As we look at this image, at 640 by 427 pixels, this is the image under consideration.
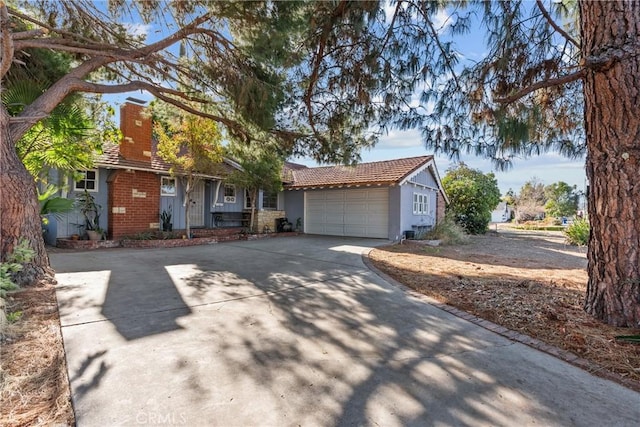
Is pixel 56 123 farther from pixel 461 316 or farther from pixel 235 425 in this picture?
pixel 461 316

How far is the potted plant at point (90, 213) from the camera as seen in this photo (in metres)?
10.7

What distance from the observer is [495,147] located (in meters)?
5.39

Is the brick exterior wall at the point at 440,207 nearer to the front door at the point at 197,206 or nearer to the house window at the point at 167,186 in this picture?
the front door at the point at 197,206

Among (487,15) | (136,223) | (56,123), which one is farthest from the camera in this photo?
(136,223)

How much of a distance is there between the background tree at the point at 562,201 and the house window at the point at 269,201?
101 ft

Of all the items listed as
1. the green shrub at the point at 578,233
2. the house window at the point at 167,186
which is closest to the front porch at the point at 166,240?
the house window at the point at 167,186

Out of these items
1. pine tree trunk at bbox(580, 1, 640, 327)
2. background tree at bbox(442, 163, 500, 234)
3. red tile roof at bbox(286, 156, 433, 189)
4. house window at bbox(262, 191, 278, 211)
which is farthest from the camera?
background tree at bbox(442, 163, 500, 234)

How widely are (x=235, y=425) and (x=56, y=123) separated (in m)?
7.17

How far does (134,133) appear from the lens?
12.1 m

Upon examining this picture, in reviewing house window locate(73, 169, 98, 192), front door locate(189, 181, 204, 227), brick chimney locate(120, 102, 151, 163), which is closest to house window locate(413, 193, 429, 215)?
front door locate(189, 181, 204, 227)

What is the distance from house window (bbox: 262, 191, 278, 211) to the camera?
55.9 ft

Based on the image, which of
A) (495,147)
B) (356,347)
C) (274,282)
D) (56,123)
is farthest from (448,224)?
(56,123)

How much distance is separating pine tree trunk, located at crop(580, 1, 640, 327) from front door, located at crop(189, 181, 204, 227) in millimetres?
13642

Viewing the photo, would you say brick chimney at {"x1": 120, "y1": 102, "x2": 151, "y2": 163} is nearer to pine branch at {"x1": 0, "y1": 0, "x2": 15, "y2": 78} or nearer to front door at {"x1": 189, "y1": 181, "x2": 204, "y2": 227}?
front door at {"x1": 189, "y1": 181, "x2": 204, "y2": 227}
